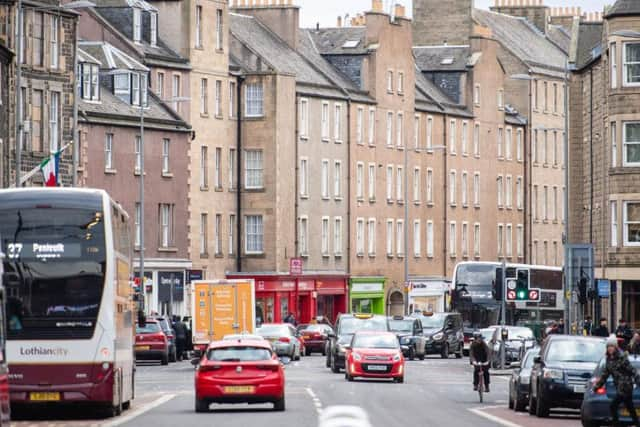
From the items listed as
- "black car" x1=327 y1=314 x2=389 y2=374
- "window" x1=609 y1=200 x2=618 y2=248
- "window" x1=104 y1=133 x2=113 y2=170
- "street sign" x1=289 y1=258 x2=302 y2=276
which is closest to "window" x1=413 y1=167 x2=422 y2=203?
"street sign" x1=289 y1=258 x2=302 y2=276

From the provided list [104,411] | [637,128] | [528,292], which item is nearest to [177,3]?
[637,128]

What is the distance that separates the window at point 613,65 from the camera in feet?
252

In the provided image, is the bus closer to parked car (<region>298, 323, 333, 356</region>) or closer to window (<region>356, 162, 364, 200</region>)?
parked car (<region>298, 323, 333, 356</region>)

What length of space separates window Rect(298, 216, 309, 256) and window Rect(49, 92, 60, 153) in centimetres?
3191

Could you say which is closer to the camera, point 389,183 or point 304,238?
point 304,238

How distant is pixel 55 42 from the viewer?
7488 cm

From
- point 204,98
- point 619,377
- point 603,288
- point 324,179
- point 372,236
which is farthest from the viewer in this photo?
point 372,236

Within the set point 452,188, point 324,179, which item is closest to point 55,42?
point 324,179

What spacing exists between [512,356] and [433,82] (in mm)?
52395

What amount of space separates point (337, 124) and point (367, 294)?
950cm

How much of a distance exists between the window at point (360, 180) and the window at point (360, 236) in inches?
51.2

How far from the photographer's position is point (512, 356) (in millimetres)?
74188

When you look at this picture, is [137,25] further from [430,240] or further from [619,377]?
[619,377]

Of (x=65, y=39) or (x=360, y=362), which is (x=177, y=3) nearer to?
(x=65, y=39)
